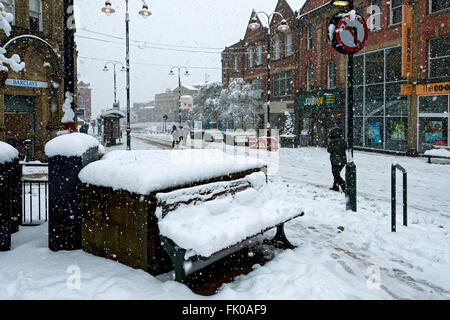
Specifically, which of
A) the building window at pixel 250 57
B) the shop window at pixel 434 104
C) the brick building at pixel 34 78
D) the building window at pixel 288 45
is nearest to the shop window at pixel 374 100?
the shop window at pixel 434 104

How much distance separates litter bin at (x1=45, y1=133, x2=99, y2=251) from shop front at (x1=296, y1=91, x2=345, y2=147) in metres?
23.0

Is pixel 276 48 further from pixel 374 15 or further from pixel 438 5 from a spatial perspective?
pixel 438 5

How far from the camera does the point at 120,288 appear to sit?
340cm

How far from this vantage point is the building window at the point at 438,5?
1767cm

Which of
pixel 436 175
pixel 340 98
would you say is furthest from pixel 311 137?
pixel 436 175

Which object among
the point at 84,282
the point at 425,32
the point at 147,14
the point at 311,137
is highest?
the point at 147,14

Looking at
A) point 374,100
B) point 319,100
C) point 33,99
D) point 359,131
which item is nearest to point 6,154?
point 33,99

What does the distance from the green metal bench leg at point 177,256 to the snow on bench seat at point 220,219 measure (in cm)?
10

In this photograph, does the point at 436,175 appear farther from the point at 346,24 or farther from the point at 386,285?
the point at 386,285

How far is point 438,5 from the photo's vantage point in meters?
18.1

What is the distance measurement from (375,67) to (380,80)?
3.50 feet

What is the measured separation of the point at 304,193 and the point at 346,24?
4.26m

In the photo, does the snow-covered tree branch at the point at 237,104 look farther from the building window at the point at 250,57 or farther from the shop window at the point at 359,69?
the shop window at the point at 359,69
